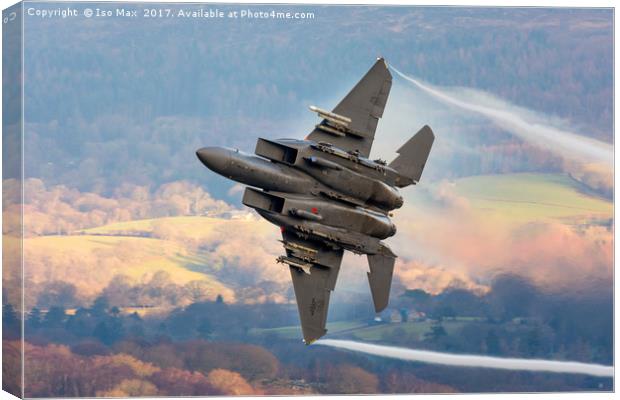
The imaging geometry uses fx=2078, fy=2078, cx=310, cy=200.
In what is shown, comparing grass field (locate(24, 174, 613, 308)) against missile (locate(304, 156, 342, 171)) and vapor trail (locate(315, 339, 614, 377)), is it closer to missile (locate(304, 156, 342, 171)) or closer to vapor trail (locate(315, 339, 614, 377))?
vapor trail (locate(315, 339, 614, 377))

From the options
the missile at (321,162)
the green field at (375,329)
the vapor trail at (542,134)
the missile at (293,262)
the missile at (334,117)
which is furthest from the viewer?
→ the vapor trail at (542,134)

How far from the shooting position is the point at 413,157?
52.0m

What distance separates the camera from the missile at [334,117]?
50531mm

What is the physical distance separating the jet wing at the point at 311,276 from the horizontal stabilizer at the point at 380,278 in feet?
2.87

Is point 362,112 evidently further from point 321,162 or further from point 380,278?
point 380,278

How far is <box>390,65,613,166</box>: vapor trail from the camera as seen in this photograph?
55344mm

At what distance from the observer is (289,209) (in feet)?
163

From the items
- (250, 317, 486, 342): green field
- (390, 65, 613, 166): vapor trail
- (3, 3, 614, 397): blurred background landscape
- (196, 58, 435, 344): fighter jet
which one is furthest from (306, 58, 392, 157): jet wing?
(250, 317, 486, 342): green field

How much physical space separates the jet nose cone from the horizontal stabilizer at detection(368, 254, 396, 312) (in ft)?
17.8

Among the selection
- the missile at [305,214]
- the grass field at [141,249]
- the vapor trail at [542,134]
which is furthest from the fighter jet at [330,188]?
the vapor trail at [542,134]

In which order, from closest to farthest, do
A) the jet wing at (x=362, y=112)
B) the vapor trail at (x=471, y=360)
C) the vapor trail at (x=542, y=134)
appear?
the jet wing at (x=362, y=112) → the vapor trail at (x=471, y=360) → the vapor trail at (x=542, y=134)

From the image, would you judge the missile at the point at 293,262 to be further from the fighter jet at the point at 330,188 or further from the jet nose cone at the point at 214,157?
the jet nose cone at the point at 214,157

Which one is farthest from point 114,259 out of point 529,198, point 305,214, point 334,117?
point 529,198

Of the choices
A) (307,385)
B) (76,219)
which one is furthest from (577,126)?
(76,219)
